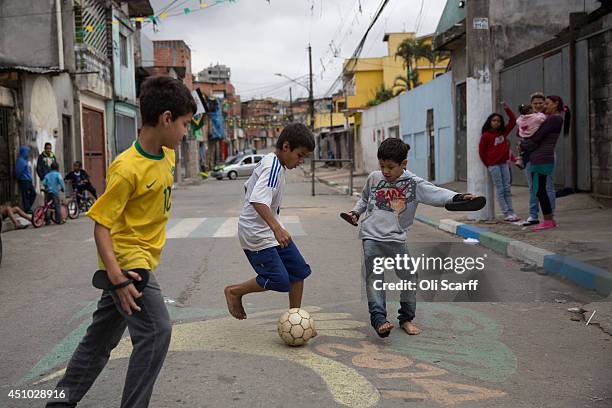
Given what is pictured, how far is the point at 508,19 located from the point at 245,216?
52.3ft

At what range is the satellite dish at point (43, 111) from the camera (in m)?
18.6

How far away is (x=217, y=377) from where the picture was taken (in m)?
4.27

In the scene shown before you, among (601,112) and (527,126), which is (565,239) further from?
(601,112)

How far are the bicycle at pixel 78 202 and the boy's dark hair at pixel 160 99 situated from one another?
14540mm

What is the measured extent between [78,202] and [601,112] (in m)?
12.2

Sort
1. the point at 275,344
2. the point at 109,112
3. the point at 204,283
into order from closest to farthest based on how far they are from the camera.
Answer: the point at 275,344, the point at 204,283, the point at 109,112

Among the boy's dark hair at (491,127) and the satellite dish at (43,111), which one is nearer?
the boy's dark hair at (491,127)

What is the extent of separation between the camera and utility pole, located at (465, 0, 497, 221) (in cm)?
1119

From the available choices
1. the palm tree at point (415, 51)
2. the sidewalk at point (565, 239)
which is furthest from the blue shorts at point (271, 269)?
the palm tree at point (415, 51)

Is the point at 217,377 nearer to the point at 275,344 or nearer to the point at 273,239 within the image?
the point at 275,344

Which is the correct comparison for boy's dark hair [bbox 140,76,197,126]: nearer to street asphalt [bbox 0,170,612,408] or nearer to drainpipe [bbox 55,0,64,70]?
street asphalt [bbox 0,170,612,408]

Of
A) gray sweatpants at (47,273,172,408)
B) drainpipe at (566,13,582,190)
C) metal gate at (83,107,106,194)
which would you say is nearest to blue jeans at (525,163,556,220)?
drainpipe at (566,13,582,190)

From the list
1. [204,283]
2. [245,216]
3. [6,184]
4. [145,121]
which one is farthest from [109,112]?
[145,121]

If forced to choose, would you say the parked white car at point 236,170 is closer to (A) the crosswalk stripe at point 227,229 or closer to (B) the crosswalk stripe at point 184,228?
(B) the crosswalk stripe at point 184,228
